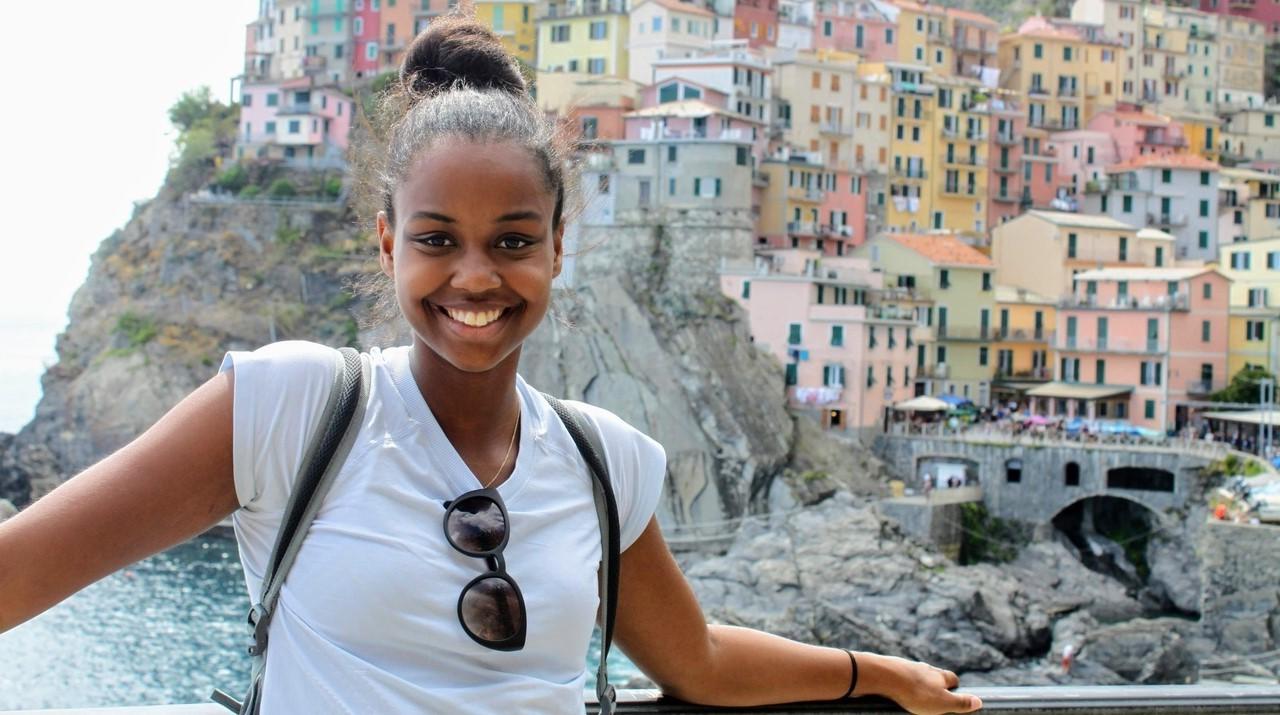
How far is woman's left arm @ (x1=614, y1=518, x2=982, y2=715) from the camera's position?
2354mm

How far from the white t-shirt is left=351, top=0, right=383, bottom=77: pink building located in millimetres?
54228

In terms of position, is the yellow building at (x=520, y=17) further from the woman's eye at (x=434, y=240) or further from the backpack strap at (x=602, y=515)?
the woman's eye at (x=434, y=240)

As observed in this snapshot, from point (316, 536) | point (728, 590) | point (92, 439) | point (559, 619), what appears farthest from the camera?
point (92, 439)

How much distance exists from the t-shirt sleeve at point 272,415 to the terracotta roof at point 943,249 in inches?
1645

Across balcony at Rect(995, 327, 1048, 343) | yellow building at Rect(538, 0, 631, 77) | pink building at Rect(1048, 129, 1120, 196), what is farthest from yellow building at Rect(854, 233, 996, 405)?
pink building at Rect(1048, 129, 1120, 196)

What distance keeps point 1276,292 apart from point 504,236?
42038 mm

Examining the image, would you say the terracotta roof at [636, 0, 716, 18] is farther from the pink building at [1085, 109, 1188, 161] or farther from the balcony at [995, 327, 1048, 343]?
the pink building at [1085, 109, 1188, 161]

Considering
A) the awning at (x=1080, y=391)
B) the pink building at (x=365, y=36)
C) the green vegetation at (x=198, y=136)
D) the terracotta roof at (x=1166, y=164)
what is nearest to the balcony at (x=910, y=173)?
the terracotta roof at (x=1166, y=164)

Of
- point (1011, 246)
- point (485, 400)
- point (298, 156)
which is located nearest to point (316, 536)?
point (485, 400)

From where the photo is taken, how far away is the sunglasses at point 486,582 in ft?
6.31

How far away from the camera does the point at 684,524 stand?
36.2 meters

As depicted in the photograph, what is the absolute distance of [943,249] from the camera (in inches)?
1726

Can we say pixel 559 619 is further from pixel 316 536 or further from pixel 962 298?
pixel 962 298

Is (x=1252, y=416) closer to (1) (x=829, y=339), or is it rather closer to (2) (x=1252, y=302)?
(2) (x=1252, y=302)
